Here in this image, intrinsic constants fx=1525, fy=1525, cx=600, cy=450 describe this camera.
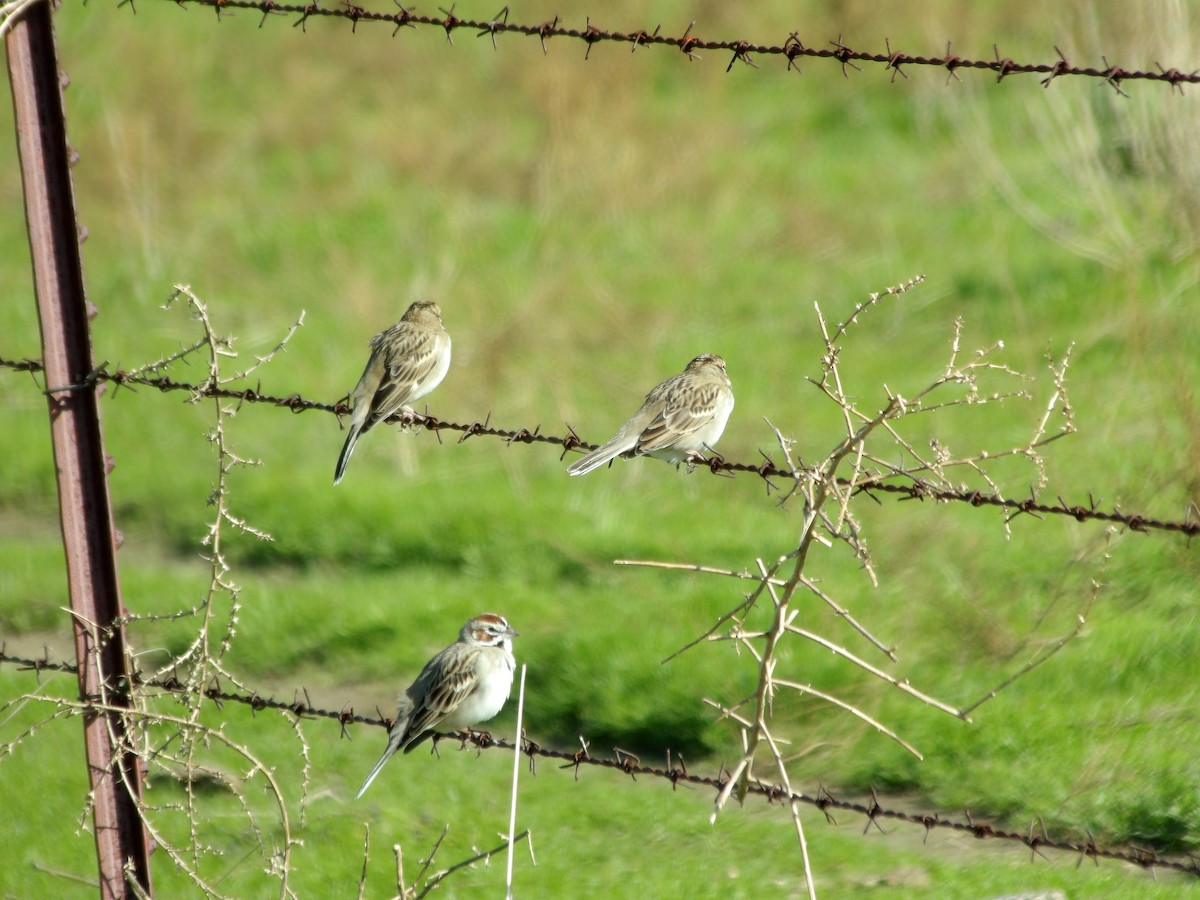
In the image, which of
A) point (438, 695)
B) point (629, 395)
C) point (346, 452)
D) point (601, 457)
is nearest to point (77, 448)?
point (346, 452)

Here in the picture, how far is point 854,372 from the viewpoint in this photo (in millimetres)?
14688

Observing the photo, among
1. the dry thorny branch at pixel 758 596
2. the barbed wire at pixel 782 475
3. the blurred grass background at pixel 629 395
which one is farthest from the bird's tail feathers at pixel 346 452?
the blurred grass background at pixel 629 395

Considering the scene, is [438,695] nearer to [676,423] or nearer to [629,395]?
[676,423]

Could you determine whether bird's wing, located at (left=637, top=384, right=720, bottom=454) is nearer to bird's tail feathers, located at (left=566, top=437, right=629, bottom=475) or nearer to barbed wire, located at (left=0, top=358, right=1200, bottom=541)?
bird's tail feathers, located at (left=566, top=437, right=629, bottom=475)

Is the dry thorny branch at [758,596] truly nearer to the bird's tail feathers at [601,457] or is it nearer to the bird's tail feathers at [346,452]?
the bird's tail feathers at [346,452]

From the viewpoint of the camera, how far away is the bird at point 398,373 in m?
8.25

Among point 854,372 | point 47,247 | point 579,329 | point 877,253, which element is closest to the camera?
point 47,247

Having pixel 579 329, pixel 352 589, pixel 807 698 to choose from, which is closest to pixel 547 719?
pixel 807 698

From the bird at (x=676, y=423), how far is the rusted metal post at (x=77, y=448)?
280 cm

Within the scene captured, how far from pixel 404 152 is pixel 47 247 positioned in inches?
646

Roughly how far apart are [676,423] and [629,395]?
6.51m

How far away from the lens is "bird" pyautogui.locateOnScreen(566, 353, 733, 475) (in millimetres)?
7949

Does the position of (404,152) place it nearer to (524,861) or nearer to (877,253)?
(877,253)

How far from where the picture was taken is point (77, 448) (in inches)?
214
